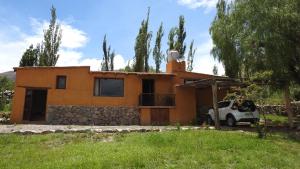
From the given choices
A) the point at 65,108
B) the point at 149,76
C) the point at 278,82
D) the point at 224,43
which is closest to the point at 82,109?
the point at 65,108

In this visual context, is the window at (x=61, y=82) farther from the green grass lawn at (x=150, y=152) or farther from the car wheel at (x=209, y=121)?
the car wheel at (x=209, y=121)

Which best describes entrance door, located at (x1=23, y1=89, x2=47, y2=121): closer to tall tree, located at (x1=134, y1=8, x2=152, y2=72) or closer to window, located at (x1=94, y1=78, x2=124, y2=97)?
window, located at (x1=94, y1=78, x2=124, y2=97)

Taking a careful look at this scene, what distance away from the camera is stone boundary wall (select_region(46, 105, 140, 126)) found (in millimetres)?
21422

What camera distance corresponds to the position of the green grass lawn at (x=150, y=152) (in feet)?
29.0

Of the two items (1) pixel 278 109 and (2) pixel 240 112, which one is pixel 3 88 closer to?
(2) pixel 240 112

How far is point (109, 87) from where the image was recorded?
2238 centimetres

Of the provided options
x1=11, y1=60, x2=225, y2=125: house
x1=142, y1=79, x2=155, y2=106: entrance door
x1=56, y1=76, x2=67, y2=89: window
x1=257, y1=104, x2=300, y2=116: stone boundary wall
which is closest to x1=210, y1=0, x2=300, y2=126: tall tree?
x1=11, y1=60, x2=225, y2=125: house

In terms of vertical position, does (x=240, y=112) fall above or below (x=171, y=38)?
below

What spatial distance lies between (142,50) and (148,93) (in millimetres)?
8718

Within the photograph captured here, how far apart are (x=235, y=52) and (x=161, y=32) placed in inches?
572

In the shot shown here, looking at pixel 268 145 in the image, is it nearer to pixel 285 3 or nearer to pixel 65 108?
pixel 285 3

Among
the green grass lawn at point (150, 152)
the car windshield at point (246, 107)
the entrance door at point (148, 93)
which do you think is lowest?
the green grass lawn at point (150, 152)

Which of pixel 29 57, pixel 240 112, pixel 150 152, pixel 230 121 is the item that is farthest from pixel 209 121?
pixel 29 57

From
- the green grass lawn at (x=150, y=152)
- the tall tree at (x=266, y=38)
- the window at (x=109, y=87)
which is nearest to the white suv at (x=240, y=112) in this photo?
the tall tree at (x=266, y=38)
